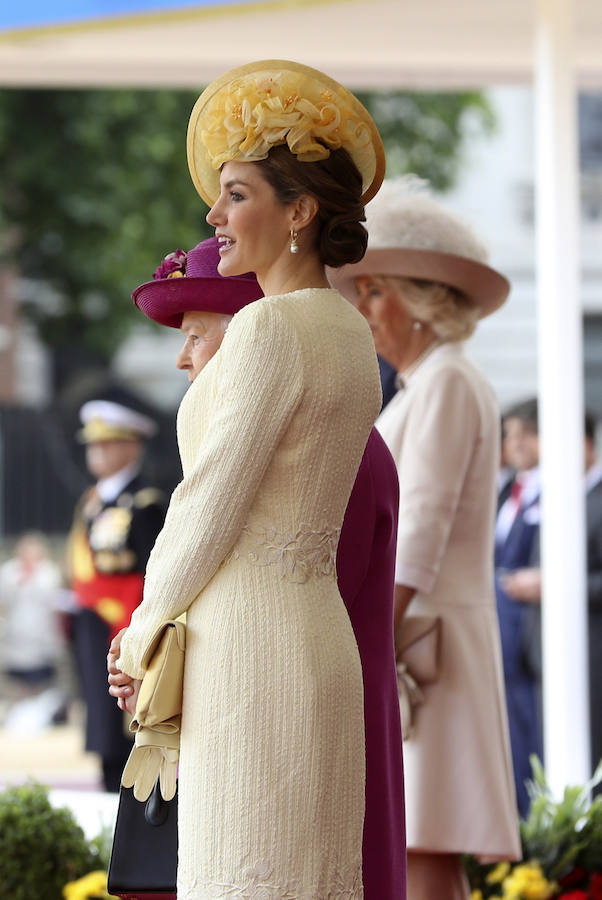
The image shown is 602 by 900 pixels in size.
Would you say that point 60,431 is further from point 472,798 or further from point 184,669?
point 184,669

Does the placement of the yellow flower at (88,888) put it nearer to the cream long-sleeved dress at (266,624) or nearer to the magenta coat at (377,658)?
the magenta coat at (377,658)

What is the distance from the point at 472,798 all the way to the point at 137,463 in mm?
4727

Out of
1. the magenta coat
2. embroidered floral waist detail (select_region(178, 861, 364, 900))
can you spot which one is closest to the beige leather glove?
embroidered floral waist detail (select_region(178, 861, 364, 900))

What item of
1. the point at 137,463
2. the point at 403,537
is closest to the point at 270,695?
the point at 403,537

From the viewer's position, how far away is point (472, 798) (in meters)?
3.53

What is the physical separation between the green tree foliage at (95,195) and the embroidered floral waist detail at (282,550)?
48.1 ft

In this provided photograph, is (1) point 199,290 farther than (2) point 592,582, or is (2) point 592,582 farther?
(2) point 592,582

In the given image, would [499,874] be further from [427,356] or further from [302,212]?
[302,212]

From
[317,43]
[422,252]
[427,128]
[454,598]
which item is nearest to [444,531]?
[454,598]

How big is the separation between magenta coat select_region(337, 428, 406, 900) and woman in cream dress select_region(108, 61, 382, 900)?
30 cm

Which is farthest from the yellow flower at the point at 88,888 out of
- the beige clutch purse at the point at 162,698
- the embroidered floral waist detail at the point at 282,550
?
the embroidered floral waist detail at the point at 282,550

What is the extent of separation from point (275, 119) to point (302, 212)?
0.52ft

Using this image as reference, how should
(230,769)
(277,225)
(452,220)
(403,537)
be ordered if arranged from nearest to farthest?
(230,769), (277,225), (403,537), (452,220)

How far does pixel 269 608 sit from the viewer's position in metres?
2.29
